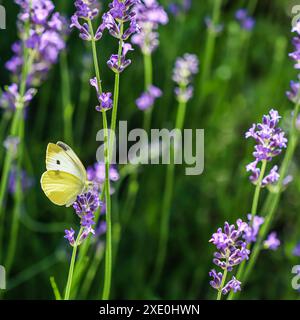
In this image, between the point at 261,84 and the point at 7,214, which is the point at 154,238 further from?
the point at 261,84

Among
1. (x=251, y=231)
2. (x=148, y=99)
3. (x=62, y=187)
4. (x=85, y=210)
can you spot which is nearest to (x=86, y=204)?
(x=85, y=210)

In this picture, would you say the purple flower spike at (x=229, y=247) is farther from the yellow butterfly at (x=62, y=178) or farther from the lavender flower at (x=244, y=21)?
the lavender flower at (x=244, y=21)

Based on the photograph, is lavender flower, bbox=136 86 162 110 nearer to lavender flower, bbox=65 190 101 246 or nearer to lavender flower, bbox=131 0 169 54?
lavender flower, bbox=131 0 169 54

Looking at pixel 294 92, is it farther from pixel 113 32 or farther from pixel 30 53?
pixel 30 53

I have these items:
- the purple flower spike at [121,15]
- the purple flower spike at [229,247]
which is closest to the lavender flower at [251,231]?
the purple flower spike at [229,247]
